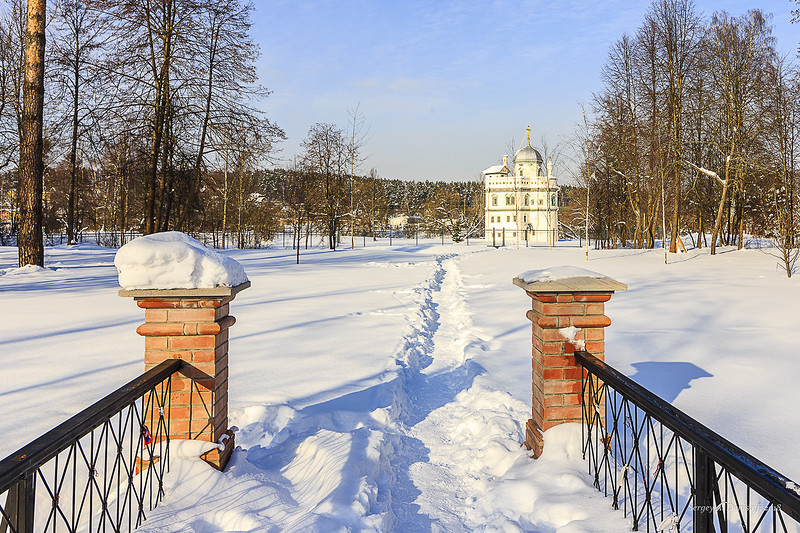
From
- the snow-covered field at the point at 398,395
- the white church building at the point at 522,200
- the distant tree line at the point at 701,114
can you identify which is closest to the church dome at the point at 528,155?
the white church building at the point at 522,200

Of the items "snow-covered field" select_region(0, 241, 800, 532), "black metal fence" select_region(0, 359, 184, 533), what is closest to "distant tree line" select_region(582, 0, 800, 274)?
"snow-covered field" select_region(0, 241, 800, 532)

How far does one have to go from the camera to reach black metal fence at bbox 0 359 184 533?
162 centimetres

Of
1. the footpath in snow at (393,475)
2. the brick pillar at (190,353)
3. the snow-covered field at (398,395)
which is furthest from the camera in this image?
the brick pillar at (190,353)

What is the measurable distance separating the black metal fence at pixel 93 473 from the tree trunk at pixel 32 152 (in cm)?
1256

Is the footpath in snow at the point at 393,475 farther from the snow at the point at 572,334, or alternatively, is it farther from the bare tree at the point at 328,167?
the bare tree at the point at 328,167

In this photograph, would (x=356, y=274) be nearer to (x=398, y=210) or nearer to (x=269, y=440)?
(x=269, y=440)

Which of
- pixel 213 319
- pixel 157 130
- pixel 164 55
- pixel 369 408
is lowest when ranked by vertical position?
pixel 369 408

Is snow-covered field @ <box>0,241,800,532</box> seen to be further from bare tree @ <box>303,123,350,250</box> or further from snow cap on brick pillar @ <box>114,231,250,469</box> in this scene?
bare tree @ <box>303,123,350,250</box>

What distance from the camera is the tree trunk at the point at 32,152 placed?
516 inches

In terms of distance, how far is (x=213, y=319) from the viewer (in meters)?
3.02

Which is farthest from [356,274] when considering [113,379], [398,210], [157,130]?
[398,210]

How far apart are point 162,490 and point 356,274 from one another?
14133 mm

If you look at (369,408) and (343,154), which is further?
(343,154)

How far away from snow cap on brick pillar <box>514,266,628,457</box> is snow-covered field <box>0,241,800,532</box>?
7.5 inches
